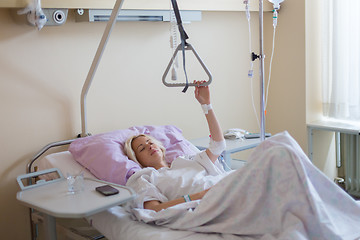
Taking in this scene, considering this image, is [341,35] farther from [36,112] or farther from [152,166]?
[36,112]

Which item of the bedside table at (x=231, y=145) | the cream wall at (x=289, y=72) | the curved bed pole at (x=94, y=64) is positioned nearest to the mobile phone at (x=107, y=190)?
the curved bed pole at (x=94, y=64)

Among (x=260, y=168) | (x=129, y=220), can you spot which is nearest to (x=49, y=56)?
(x=129, y=220)

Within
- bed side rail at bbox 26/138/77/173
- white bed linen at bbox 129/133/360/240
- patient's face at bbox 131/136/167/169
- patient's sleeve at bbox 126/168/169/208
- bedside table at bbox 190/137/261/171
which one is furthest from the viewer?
bedside table at bbox 190/137/261/171

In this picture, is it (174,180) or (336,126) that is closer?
(174,180)

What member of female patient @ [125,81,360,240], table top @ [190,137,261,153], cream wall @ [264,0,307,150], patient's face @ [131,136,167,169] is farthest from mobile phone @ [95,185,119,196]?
cream wall @ [264,0,307,150]

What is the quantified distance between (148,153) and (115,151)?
6.8 inches

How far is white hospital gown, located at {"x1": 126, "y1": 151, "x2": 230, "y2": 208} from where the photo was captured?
225 cm

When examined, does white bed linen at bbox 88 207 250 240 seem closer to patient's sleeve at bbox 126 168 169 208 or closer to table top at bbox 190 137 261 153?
patient's sleeve at bbox 126 168 169 208

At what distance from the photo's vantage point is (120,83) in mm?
3148

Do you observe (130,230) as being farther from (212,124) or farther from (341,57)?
(341,57)

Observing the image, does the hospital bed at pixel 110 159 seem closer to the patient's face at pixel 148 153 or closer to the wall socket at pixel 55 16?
the patient's face at pixel 148 153

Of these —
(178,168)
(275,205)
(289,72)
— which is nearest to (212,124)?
(178,168)

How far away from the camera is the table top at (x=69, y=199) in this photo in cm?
184

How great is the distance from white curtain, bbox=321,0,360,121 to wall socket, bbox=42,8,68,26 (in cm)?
207
